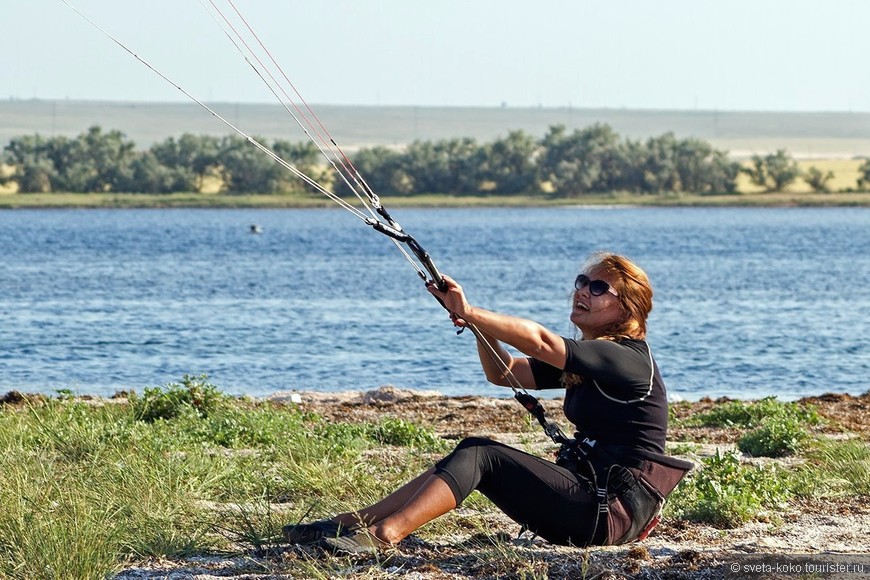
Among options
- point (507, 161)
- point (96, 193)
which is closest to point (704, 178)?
point (507, 161)

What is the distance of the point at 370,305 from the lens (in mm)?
31938

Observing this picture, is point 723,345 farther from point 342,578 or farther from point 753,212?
point 753,212

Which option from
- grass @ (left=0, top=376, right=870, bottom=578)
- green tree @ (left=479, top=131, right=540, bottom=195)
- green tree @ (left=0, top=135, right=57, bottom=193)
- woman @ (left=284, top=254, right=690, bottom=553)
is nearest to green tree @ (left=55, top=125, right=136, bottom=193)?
green tree @ (left=0, top=135, right=57, bottom=193)

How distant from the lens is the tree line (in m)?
105

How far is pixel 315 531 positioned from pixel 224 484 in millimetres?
1842

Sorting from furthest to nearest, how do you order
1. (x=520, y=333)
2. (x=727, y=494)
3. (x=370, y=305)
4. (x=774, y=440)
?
(x=370, y=305), (x=774, y=440), (x=727, y=494), (x=520, y=333)

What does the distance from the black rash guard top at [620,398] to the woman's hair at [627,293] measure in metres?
0.07

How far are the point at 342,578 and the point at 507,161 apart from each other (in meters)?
102

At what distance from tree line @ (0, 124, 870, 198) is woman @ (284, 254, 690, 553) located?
3847 inches

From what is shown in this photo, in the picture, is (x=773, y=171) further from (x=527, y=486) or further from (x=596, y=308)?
(x=527, y=486)

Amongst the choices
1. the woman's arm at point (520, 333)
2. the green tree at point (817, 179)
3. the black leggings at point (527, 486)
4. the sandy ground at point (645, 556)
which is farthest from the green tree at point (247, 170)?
the woman's arm at point (520, 333)

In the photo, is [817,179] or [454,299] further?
[817,179]

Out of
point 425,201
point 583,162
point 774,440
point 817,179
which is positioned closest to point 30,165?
point 425,201

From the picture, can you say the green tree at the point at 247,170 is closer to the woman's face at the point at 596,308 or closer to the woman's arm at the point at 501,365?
the woman's arm at the point at 501,365
